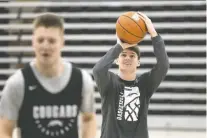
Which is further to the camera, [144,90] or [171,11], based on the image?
[171,11]

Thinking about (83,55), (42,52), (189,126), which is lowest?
(189,126)

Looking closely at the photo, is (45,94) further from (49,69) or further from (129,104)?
(129,104)

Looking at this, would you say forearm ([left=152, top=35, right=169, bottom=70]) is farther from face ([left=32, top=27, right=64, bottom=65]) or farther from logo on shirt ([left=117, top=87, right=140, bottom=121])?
face ([left=32, top=27, right=64, bottom=65])

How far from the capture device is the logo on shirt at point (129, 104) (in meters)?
4.08

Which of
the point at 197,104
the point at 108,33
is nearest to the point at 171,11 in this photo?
the point at 108,33

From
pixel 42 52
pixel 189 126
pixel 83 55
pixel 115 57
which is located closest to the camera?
pixel 42 52

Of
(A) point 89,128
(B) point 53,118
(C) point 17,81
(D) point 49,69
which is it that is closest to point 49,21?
(D) point 49,69

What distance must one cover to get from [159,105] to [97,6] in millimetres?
2611

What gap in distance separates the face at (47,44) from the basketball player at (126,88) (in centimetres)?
114

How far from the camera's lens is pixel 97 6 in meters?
10.1

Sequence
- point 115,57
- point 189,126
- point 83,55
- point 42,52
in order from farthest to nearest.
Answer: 1. point 83,55
2. point 189,126
3. point 115,57
4. point 42,52

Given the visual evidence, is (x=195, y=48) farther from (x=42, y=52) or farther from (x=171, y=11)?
(x=42, y=52)

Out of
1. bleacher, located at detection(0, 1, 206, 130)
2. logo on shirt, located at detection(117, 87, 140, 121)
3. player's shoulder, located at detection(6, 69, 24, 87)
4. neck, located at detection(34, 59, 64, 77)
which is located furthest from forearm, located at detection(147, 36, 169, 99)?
bleacher, located at detection(0, 1, 206, 130)

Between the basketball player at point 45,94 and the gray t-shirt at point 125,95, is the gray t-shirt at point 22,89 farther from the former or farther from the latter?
the gray t-shirt at point 125,95
